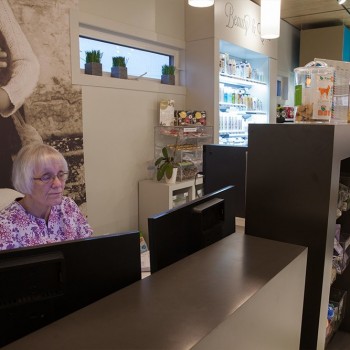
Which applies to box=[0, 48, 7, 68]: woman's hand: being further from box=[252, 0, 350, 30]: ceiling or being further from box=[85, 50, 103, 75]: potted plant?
box=[252, 0, 350, 30]: ceiling

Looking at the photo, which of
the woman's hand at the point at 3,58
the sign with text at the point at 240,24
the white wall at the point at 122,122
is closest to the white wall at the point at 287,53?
the sign with text at the point at 240,24

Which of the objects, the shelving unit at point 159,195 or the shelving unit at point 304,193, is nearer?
the shelving unit at point 304,193

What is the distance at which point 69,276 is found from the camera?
2.52 ft

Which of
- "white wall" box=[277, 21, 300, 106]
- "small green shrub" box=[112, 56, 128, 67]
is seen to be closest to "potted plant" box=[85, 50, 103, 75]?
"small green shrub" box=[112, 56, 128, 67]

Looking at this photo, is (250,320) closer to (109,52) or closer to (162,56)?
(109,52)

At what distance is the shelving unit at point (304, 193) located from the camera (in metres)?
1.14

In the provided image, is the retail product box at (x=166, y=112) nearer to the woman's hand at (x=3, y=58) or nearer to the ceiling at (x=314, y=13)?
the woman's hand at (x=3, y=58)

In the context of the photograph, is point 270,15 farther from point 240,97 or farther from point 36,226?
point 36,226

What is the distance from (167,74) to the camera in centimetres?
398

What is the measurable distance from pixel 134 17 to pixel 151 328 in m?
3.45

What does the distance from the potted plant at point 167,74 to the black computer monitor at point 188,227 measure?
2948 millimetres

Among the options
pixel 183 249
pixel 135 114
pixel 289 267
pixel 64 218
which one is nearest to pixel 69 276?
pixel 183 249

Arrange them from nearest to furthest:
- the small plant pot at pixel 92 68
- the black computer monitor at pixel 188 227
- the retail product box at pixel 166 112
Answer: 1. the black computer monitor at pixel 188 227
2. the small plant pot at pixel 92 68
3. the retail product box at pixel 166 112

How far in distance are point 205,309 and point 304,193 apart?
2.00 ft
